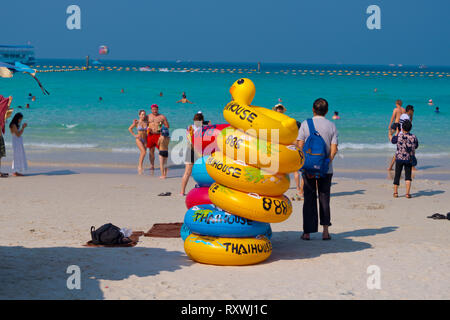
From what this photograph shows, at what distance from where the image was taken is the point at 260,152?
6863mm

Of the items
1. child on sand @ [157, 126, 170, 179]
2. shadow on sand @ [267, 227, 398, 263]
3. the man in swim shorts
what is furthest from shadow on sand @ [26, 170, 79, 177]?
shadow on sand @ [267, 227, 398, 263]

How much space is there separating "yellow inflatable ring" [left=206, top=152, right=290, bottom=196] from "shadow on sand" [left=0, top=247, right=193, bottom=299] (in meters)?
1.14

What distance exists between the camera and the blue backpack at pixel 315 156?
7.71 metres

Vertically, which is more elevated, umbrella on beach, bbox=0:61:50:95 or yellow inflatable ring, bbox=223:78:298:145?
umbrella on beach, bbox=0:61:50:95

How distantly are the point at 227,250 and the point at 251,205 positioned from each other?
1.97 feet

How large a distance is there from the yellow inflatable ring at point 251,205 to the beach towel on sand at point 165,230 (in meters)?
2.05

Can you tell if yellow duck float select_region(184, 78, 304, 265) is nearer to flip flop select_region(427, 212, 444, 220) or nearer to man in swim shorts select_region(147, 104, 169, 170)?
flip flop select_region(427, 212, 444, 220)

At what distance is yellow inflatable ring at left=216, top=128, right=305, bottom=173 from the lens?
687cm

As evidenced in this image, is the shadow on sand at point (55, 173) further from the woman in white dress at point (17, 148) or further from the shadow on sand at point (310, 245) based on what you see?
the shadow on sand at point (310, 245)

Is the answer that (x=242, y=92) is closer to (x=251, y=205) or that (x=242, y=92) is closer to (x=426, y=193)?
(x=251, y=205)

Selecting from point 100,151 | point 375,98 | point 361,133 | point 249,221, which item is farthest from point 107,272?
point 375,98

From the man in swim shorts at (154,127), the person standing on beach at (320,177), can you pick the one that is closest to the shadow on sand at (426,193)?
the person standing on beach at (320,177)

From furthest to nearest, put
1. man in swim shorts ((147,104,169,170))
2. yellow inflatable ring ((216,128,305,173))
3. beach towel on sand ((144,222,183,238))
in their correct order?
man in swim shorts ((147,104,169,170)) → beach towel on sand ((144,222,183,238)) → yellow inflatable ring ((216,128,305,173))
